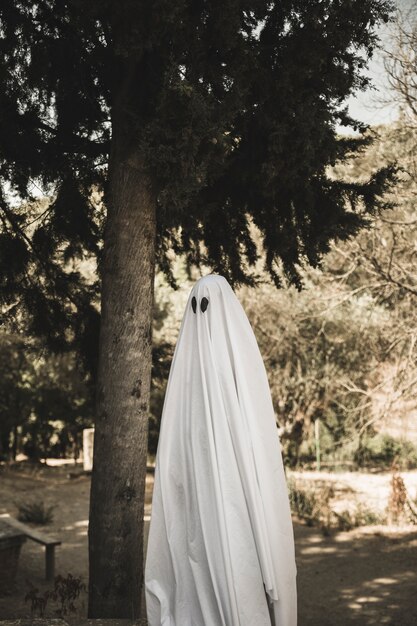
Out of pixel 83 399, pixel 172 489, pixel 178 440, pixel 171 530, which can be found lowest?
pixel 171 530

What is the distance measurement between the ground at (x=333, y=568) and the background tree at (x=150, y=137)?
9.40 ft

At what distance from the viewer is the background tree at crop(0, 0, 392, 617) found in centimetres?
412

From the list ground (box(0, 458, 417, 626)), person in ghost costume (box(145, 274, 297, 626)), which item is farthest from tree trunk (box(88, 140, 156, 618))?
ground (box(0, 458, 417, 626))

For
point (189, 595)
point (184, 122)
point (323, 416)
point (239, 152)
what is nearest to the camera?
point (189, 595)

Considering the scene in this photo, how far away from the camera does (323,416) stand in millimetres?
17188

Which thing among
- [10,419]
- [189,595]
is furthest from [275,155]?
[10,419]

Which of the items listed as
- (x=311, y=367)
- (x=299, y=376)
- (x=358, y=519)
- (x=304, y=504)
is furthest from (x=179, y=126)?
(x=311, y=367)

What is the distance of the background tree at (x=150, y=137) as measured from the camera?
4.12 m

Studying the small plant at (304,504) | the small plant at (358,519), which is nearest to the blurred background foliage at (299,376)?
the small plant at (304,504)

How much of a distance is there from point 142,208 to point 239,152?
0.98 m

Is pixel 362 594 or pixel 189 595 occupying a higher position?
pixel 189 595

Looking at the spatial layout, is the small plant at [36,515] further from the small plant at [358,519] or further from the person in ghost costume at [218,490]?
the person in ghost costume at [218,490]

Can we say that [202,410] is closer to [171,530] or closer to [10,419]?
[171,530]

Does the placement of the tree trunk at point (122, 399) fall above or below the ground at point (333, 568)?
above
